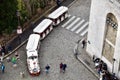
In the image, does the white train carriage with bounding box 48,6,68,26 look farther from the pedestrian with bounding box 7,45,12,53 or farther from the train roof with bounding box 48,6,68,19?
the pedestrian with bounding box 7,45,12,53

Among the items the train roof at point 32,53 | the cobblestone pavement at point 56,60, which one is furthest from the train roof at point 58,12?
the train roof at point 32,53

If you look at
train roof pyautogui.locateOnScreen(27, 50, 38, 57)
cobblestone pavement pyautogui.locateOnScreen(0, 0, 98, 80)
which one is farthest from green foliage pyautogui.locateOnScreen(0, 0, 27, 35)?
train roof pyautogui.locateOnScreen(27, 50, 38, 57)

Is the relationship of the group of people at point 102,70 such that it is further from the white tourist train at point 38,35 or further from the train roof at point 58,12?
the train roof at point 58,12

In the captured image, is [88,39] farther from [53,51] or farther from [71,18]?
[71,18]

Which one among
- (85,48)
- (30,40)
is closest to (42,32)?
(30,40)

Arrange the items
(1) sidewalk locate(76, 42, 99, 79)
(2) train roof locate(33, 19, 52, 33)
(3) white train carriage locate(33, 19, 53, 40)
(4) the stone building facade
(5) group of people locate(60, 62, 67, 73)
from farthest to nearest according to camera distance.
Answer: (2) train roof locate(33, 19, 52, 33) < (3) white train carriage locate(33, 19, 53, 40) < (1) sidewalk locate(76, 42, 99, 79) < (5) group of people locate(60, 62, 67, 73) < (4) the stone building facade

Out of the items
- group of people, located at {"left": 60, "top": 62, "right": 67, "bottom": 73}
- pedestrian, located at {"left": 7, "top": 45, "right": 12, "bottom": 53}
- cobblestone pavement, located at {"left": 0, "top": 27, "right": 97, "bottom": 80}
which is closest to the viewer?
cobblestone pavement, located at {"left": 0, "top": 27, "right": 97, "bottom": 80}
